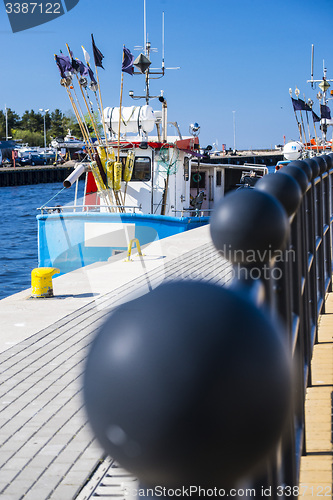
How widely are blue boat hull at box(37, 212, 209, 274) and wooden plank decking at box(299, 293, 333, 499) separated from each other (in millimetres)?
10954

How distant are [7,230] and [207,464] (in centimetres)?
3543

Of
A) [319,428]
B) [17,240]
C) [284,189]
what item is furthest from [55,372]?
[17,240]

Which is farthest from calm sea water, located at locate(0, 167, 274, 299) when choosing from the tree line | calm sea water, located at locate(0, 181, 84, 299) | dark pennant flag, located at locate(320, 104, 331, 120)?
the tree line

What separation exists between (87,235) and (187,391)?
15281 mm

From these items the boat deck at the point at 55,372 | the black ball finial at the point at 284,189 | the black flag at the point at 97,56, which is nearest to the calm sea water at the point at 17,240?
the black flag at the point at 97,56

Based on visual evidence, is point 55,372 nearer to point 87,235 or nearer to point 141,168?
point 87,235

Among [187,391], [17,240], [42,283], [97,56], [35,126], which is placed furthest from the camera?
[35,126]

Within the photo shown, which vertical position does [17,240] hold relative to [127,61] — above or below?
below

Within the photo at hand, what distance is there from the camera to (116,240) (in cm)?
1573

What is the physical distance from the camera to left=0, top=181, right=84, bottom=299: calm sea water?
19.8 meters

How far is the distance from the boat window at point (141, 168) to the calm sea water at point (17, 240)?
254 cm

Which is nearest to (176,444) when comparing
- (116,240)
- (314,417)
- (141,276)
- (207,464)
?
(207,464)

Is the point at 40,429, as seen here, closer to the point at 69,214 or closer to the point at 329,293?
the point at 329,293

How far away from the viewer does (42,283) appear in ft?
27.7
